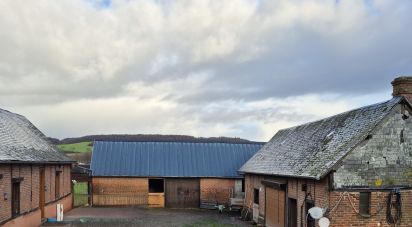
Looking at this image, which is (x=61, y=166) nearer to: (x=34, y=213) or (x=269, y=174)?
(x=34, y=213)

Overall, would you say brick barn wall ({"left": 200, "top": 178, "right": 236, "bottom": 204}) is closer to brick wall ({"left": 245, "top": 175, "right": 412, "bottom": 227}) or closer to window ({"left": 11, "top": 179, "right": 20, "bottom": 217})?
window ({"left": 11, "top": 179, "right": 20, "bottom": 217})

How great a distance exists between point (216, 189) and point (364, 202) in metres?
18.4

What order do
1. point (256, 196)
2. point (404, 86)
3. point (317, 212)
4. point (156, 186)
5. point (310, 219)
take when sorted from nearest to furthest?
1. point (317, 212)
2. point (404, 86)
3. point (310, 219)
4. point (256, 196)
5. point (156, 186)

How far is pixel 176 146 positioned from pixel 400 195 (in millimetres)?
22806

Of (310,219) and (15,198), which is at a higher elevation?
(15,198)

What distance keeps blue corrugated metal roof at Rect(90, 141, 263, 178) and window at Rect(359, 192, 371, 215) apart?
1815 centimetres

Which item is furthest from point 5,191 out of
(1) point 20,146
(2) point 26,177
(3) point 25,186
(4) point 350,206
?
(4) point 350,206

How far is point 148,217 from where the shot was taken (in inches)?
1059

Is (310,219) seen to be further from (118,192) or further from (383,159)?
(118,192)

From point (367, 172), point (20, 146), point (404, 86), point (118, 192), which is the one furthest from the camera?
point (118, 192)

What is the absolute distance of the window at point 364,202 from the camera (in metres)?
16.1

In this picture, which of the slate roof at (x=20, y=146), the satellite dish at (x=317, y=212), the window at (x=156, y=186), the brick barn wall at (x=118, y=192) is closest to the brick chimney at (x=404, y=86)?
the satellite dish at (x=317, y=212)

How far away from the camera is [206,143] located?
37.8m

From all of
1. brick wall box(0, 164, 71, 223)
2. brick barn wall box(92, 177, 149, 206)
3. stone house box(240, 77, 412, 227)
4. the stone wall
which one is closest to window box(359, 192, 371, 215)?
stone house box(240, 77, 412, 227)
